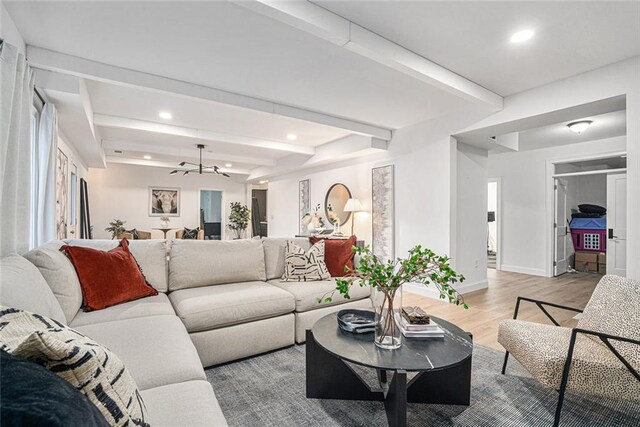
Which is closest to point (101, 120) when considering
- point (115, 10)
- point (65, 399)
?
point (115, 10)

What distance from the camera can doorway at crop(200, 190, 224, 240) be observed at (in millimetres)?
9188

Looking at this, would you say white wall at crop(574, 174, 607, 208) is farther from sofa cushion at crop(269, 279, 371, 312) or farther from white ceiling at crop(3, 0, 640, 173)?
sofa cushion at crop(269, 279, 371, 312)

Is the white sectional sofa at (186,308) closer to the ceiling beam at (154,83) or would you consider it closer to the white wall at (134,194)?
the ceiling beam at (154,83)

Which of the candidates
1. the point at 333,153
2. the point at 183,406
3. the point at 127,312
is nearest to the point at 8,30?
the point at 127,312

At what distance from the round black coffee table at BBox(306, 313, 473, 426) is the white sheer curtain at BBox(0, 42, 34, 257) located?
1.89m

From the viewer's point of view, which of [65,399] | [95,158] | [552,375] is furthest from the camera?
[95,158]

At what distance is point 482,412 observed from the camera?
1800 millimetres

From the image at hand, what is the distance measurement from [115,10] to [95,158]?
4670 mm

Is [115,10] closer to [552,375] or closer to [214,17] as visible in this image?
[214,17]

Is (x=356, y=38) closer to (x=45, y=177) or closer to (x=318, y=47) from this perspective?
(x=318, y=47)

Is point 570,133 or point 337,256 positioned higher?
point 570,133

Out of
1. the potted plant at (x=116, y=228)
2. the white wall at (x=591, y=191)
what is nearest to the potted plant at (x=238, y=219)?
the potted plant at (x=116, y=228)

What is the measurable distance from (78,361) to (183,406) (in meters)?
0.59

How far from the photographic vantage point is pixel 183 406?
1.13 meters
